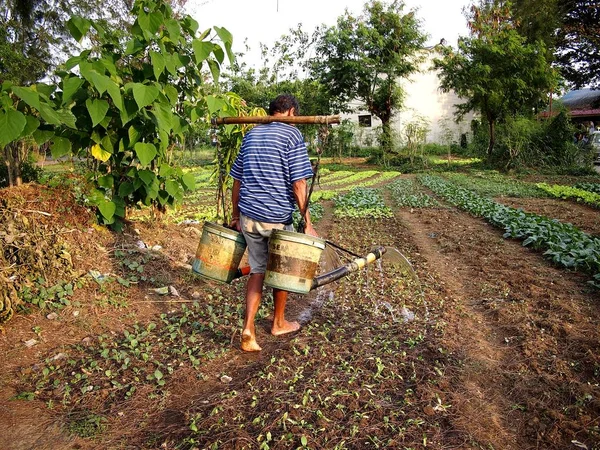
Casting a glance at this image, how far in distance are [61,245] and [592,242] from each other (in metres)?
6.47

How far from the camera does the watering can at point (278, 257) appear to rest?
3018 mm

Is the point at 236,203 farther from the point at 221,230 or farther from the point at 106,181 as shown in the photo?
the point at 106,181

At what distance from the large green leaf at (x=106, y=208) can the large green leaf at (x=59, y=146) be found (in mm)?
632

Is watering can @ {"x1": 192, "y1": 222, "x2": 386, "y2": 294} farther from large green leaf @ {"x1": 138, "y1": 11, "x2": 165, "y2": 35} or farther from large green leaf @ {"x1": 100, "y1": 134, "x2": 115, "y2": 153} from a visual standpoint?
large green leaf @ {"x1": 138, "y1": 11, "x2": 165, "y2": 35}

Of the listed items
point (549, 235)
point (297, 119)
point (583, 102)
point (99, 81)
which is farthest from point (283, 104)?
point (583, 102)

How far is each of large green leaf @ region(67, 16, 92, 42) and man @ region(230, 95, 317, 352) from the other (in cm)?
216

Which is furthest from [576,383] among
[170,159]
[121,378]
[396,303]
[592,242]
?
[170,159]

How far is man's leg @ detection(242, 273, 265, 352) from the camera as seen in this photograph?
11.1 feet

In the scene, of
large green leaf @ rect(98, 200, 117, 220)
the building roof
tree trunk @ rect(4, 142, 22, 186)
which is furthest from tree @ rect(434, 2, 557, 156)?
large green leaf @ rect(98, 200, 117, 220)

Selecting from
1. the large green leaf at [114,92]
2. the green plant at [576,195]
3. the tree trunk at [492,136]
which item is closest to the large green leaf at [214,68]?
the large green leaf at [114,92]

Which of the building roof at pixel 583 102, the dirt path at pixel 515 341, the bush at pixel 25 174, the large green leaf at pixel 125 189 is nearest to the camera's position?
the dirt path at pixel 515 341

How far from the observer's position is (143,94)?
3656 millimetres

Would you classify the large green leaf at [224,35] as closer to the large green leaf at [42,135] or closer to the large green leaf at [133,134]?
the large green leaf at [133,134]

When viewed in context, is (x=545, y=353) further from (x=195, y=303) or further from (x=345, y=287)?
(x=195, y=303)
